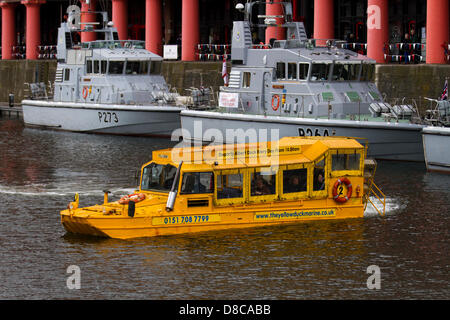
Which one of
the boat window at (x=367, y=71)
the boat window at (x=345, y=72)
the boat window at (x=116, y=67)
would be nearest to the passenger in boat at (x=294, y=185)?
the boat window at (x=345, y=72)

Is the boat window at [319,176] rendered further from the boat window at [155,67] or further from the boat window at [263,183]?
the boat window at [155,67]

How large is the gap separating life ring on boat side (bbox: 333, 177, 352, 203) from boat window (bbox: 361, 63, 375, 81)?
670 inches


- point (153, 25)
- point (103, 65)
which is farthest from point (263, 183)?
point (153, 25)

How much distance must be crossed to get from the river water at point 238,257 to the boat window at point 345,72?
10.9 metres

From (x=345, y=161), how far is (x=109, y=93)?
27303 mm

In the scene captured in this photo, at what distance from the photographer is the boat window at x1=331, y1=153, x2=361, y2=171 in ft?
92.1

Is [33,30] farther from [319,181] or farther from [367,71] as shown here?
[319,181]

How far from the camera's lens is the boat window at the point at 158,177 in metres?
26.4

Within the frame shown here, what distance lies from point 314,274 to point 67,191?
13.1 metres

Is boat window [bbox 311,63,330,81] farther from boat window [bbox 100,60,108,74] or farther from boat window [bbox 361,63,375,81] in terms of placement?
boat window [bbox 100,60,108,74]

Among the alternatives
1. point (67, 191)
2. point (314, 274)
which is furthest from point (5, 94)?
point (314, 274)
